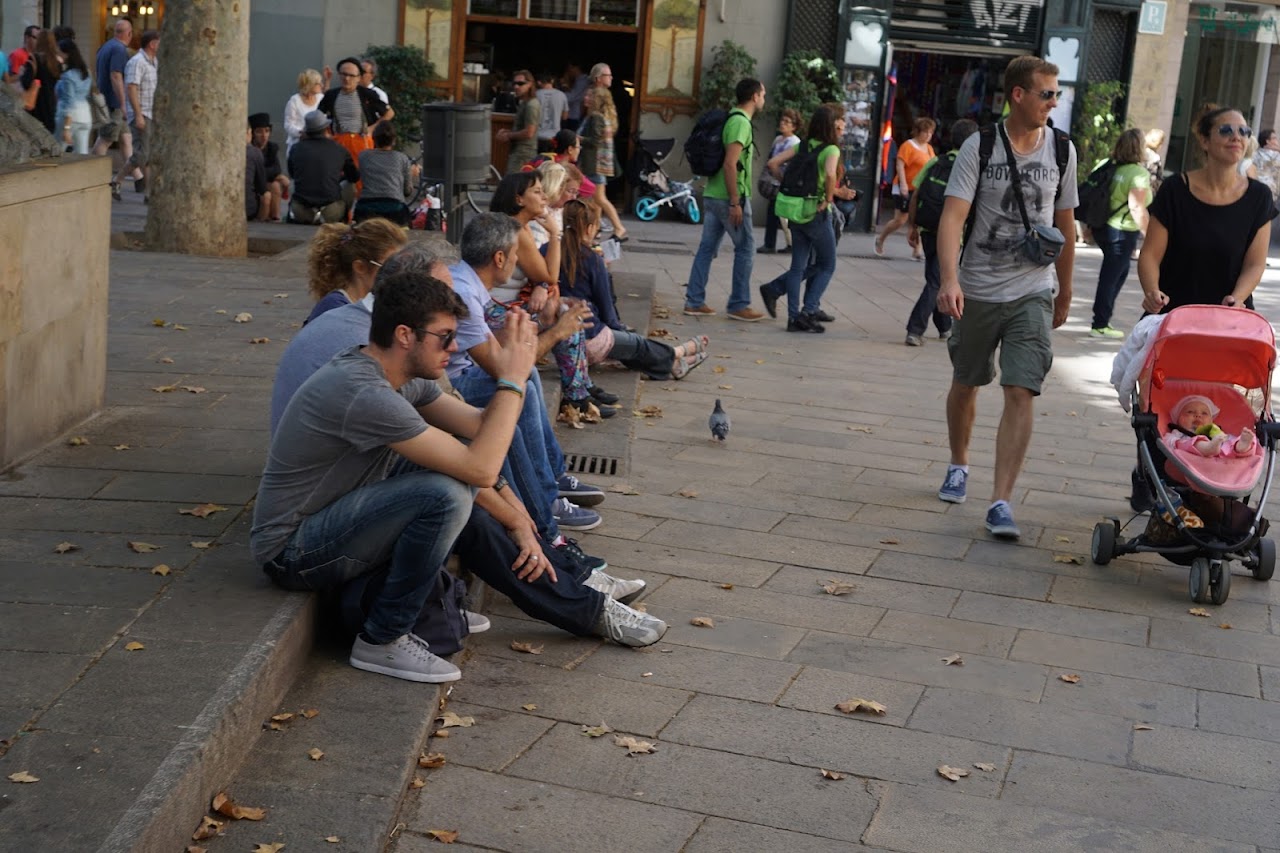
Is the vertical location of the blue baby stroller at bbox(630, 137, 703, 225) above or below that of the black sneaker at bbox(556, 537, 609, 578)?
above

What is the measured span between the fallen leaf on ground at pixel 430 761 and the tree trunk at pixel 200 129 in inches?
359

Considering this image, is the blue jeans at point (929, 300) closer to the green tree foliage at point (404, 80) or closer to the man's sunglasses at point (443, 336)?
the man's sunglasses at point (443, 336)

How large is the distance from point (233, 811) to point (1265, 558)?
4494 mm

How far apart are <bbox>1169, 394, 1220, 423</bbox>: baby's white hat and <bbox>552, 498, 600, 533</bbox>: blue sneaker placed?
2.46 meters

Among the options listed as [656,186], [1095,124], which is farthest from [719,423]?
[1095,124]

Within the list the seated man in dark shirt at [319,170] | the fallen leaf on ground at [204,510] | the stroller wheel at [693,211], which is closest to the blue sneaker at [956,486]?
the fallen leaf on ground at [204,510]

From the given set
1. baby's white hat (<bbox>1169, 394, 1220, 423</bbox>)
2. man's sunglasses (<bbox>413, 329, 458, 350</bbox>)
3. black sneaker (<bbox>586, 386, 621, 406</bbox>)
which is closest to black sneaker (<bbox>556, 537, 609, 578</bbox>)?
man's sunglasses (<bbox>413, 329, 458, 350</bbox>)

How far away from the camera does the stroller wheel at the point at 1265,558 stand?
257 inches

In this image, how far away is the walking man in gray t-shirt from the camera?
276 inches

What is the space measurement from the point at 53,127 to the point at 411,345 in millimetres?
14107

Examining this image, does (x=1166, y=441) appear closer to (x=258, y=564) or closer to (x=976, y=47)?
(x=258, y=564)

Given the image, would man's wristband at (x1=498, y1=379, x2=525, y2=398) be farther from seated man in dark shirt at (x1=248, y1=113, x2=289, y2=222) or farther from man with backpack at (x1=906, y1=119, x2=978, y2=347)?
seated man in dark shirt at (x1=248, y1=113, x2=289, y2=222)

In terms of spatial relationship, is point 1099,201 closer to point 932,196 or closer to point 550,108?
point 932,196

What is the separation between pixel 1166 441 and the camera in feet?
21.4
